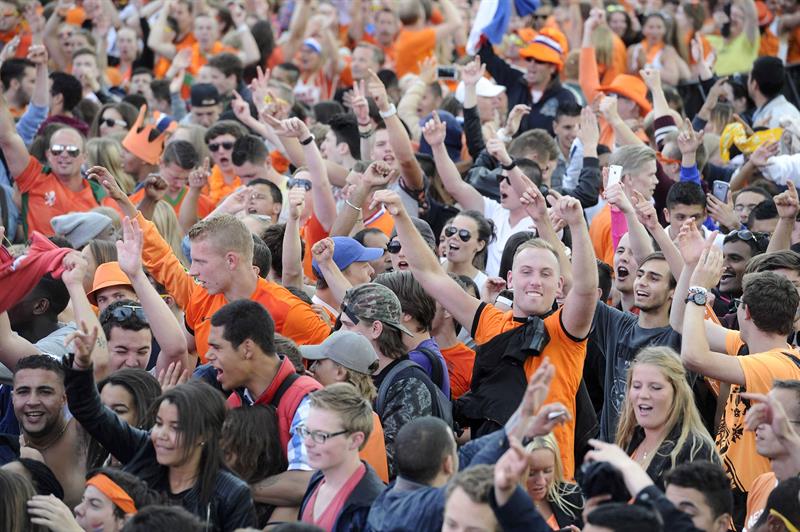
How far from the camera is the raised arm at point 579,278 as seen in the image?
5.70m

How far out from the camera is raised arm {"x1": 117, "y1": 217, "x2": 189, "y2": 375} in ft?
20.0

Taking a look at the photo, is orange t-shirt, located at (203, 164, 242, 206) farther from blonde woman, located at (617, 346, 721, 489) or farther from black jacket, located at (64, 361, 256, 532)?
blonde woman, located at (617, 346, 721, 489)

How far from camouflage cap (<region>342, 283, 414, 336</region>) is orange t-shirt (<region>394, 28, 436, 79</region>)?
8.90 meters

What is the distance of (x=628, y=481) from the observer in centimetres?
423

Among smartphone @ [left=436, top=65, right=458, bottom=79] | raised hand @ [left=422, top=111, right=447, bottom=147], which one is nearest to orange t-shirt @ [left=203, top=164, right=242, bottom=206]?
raised hand @ [left=422, top=111, right=447, bottom=147]

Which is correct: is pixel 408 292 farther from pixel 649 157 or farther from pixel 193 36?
pixel 193 36

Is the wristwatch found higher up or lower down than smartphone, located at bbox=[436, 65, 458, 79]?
higher up

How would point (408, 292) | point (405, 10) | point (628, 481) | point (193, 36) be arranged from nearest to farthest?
point (628, 481) → point (408, 292) → point (405, 10) → point (193, 36)

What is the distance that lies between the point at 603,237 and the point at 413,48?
6837 millimetres

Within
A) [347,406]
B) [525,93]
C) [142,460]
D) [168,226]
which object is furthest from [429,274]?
[525,93]

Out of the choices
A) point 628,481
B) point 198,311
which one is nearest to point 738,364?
point 628,481

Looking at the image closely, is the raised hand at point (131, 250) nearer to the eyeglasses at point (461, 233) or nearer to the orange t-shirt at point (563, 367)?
the orange t-shirt at point (563, 367)

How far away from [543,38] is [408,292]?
5607 millimetres

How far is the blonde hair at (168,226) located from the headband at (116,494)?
3.90 meters
